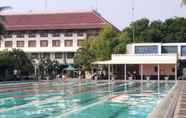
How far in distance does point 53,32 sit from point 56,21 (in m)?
1.74

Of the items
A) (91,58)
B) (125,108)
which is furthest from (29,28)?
(125,108)

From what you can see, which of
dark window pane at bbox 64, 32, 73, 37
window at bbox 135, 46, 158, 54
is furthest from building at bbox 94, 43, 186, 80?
dark window pane at bbox 64, 32, 73, 37

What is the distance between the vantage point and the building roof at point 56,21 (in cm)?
7450

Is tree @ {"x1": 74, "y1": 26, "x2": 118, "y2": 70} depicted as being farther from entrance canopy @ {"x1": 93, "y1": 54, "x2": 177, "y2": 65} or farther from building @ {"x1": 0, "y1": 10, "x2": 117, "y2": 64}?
building @ {"x1": 0, "y1": 10, "x2": 117, "y2": 64}

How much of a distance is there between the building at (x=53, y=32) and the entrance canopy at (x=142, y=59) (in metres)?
17.1

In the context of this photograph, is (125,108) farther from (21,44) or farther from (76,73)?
(21,44)

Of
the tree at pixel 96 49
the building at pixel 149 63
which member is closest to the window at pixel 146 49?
the building at pixel 149 63

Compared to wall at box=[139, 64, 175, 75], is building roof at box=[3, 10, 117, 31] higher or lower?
higher

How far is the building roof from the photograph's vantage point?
74.5 m

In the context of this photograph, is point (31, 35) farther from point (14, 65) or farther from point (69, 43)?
point (14, 65)

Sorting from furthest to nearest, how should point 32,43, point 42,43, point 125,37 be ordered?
1. point 32,43
2. point 42,43
3. point 125,37

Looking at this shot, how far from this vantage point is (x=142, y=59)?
56.4 metres

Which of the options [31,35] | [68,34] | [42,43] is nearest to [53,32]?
[68,34]

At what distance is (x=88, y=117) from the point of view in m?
15.8
